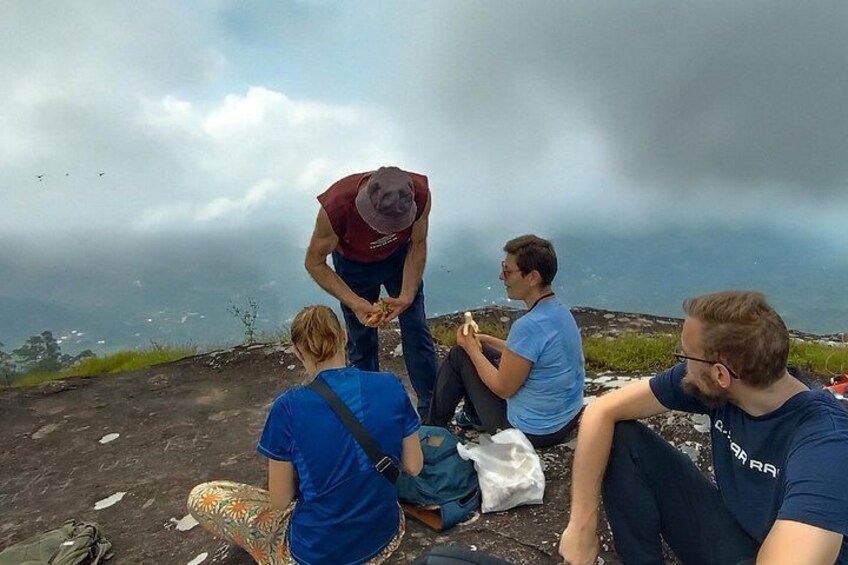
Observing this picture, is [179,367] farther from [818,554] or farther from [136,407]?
[818,554]

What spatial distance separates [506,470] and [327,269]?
2158mm

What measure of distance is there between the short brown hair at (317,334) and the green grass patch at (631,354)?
14.4ft

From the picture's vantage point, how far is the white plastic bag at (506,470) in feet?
11.3

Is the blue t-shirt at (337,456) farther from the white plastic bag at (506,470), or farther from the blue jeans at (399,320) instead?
the blue jeans at (399,320)

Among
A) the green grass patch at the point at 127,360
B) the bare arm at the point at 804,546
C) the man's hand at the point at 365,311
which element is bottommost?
the green grass patch at the point at 127,360

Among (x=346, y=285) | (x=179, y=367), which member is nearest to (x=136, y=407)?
(x=179, y=367)

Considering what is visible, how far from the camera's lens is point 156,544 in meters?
4.03

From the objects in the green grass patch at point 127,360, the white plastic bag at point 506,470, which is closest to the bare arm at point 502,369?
the white plastic bag at point 506,470

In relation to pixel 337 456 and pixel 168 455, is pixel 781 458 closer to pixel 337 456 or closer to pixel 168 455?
pixel 337 456

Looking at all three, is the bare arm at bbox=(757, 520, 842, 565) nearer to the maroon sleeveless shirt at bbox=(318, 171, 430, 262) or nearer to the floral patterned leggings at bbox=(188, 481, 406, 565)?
the floral patterned leggings at bbox=(188, 481, 406, 565)

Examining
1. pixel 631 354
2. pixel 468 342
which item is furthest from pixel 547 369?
pixel 631 354

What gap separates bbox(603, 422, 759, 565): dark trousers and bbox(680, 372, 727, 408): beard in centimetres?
32

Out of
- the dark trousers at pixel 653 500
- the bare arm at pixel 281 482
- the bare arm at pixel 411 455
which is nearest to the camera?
the dark trousers at pixel 653 500

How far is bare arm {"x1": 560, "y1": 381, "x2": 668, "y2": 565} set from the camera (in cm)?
259
